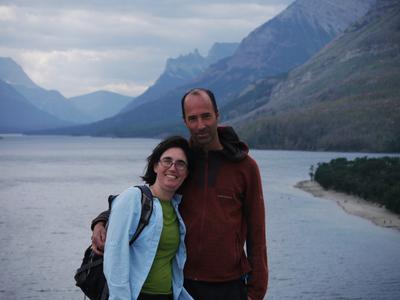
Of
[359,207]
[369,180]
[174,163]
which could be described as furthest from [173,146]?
[369,180]

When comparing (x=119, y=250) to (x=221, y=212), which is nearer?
(x=119, y=250)

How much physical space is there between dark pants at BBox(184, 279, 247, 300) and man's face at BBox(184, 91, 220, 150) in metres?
1.39

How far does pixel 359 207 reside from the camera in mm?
51875

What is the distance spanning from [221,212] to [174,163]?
67 cm

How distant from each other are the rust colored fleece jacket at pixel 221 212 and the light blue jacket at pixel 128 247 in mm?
466

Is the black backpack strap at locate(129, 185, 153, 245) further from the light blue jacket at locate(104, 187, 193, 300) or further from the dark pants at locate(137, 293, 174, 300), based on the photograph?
the dark pants at locate(137, 293, 174, 300)

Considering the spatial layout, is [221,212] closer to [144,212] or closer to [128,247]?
[144,212]

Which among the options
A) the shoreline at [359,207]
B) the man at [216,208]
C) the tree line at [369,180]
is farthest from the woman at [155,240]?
the tree line at [369,180]

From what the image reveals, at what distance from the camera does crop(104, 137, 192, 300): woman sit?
5.24 m

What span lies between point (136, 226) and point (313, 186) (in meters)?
67.5

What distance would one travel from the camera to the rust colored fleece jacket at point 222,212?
5.79m

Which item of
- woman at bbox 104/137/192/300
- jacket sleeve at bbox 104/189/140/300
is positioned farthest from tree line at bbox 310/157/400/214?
jacket sleeve at bbox 104/189/140/300

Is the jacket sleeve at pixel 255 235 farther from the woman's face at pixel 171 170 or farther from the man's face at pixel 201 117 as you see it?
the woman's face at pixel 171 170

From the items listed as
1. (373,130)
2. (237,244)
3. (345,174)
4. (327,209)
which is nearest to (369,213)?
(327,209)
